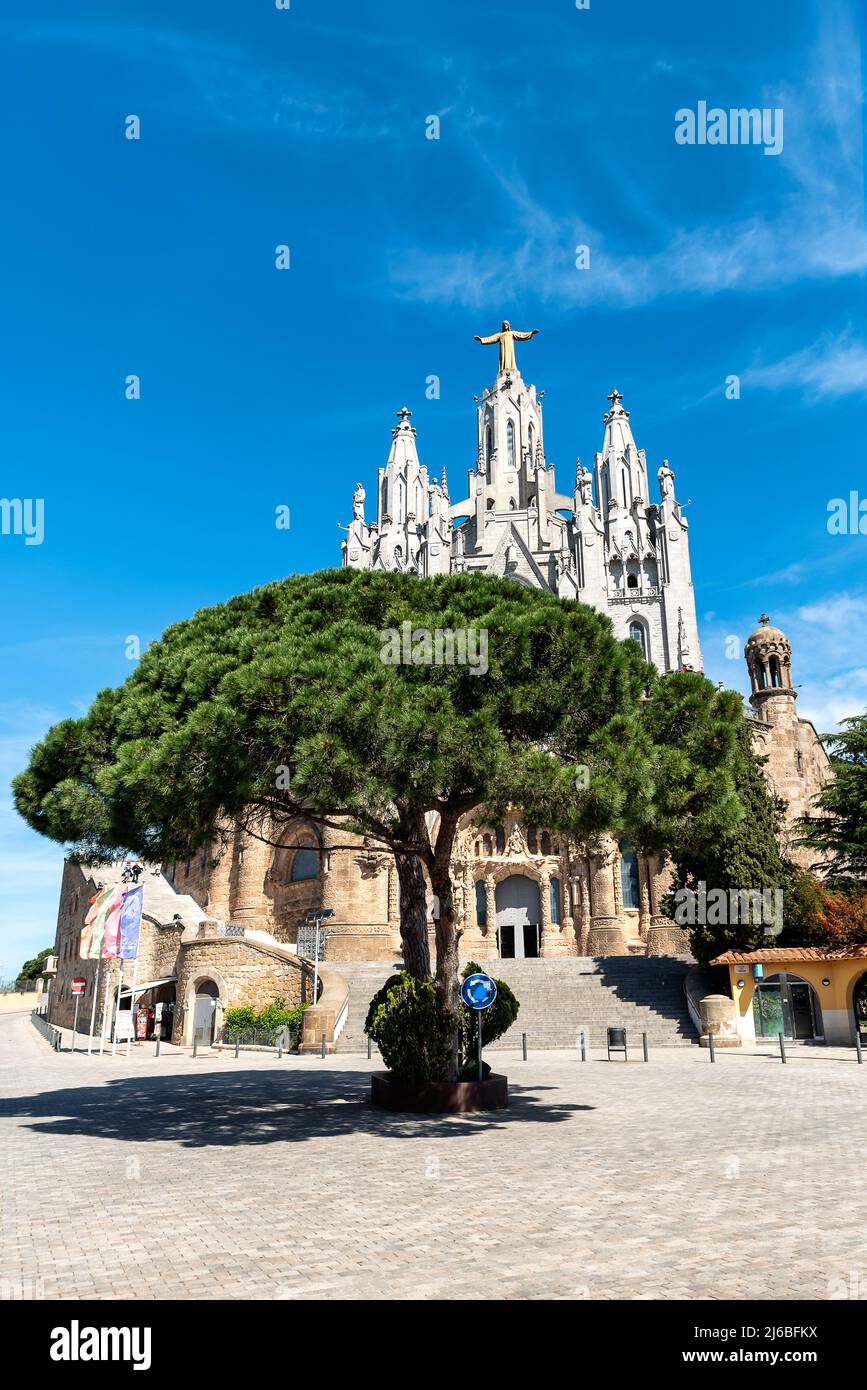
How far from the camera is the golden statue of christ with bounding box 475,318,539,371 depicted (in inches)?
2894

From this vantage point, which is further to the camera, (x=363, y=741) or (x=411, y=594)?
(x=411, y=594)

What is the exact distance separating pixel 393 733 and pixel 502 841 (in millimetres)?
34691

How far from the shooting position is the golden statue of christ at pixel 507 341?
73.5 meters

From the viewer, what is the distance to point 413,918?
1376 cm

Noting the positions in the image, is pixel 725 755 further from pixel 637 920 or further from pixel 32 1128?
pixel 637 920

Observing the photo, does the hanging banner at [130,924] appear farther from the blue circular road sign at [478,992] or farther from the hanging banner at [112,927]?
the blue circular road sign at [478,992]

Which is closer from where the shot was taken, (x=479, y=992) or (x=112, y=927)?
(x=479, y=992)

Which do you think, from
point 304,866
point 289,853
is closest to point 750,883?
point 304,866

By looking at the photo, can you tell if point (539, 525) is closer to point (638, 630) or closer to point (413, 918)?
point (638, 630)

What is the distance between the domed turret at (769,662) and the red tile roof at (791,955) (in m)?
23.7

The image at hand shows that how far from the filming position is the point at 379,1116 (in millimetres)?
12664

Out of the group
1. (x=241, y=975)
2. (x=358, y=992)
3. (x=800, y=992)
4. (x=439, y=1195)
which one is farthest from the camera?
(x=241, y=975)
